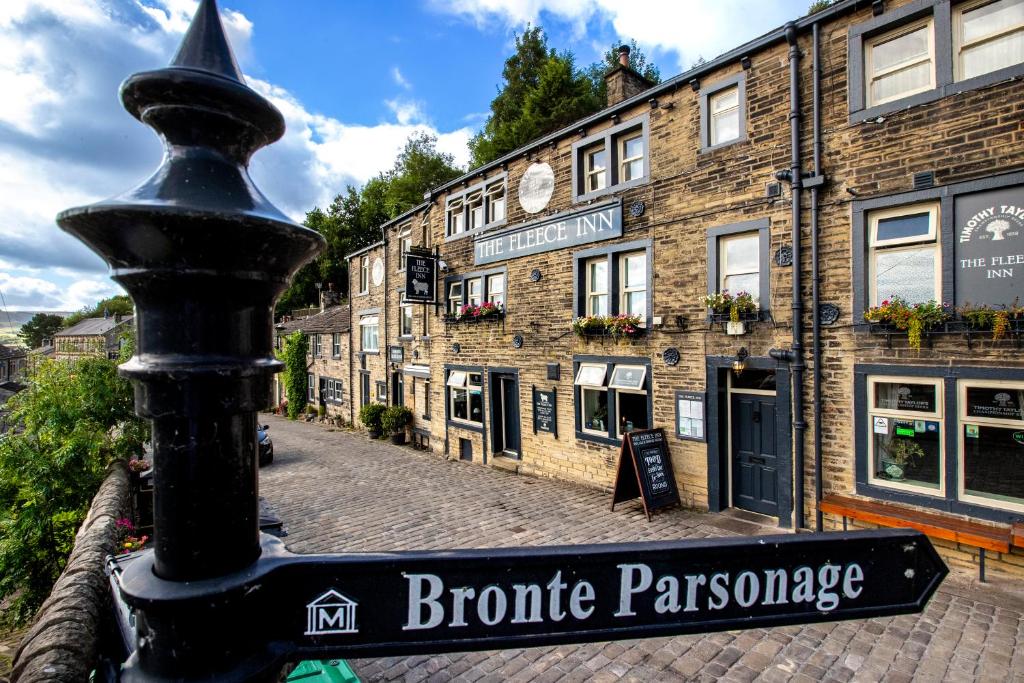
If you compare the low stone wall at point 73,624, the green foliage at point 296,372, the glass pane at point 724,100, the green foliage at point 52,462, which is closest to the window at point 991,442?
the glass pane at point 724,100

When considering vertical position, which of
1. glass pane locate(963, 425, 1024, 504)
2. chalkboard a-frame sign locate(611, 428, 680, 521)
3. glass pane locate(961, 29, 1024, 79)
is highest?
glass pane locate(961, 29, 1024, 79)

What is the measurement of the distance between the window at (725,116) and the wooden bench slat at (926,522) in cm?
650

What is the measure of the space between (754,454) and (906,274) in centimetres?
375

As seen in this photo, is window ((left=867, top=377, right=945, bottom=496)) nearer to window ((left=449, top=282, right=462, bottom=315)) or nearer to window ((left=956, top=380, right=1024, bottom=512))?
window ((left=956, top=380, right=1024, bottom=512))

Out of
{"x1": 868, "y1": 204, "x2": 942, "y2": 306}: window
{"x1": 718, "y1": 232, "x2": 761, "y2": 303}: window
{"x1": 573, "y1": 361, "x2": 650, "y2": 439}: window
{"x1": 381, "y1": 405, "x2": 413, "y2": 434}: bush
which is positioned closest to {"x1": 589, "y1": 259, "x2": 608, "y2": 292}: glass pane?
{"x1": 573, "y1": 361, "x2": 650, "y2": 439}: window

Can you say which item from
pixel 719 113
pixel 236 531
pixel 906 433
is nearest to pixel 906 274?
pixel 906 433

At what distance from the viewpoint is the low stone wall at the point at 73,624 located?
2365 mm

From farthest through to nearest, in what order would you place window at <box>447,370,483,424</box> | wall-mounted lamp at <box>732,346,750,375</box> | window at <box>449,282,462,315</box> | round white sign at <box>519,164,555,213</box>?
window at <box>449,282,462,315</box> → window at <box>447,370,483,424</box> → round white sign at <box>519,164,555,213</box> → wall-mounted lamp at <box>732,346,750,375</box>

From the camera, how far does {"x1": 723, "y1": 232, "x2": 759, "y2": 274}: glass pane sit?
878cm

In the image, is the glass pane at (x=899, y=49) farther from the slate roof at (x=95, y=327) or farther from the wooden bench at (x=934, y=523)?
the slate roof at (x=95, y=327)

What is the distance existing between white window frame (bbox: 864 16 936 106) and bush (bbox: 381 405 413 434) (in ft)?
52.3

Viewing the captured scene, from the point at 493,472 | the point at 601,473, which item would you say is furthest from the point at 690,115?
the point at 493,472

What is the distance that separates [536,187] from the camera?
41.5 ft

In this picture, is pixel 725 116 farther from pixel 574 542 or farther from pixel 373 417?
pixel 373 417
